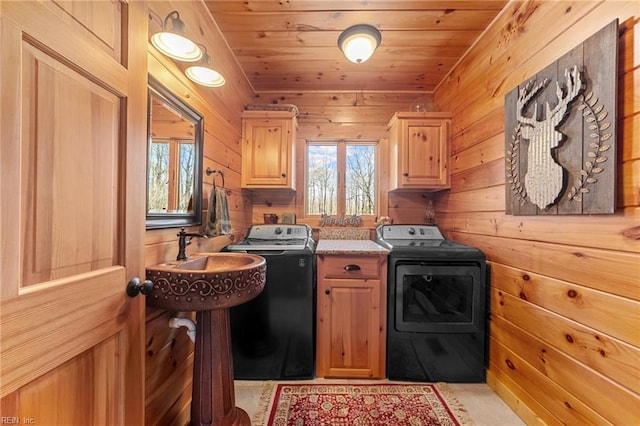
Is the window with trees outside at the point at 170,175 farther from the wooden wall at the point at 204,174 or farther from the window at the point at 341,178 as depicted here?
the window at the point at 341,178

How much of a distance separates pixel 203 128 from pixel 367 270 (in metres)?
1.46

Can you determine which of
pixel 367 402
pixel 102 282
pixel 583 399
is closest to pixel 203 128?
pixel 102 282

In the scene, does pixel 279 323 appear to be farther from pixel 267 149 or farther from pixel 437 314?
pixel 267 149

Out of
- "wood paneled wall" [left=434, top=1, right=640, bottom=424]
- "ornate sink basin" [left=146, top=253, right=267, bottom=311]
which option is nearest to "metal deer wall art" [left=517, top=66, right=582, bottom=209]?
"wood paneled wall" [left=434, top=1, right=640, bottom=424]

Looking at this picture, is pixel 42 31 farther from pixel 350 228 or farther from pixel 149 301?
pixel 350 228

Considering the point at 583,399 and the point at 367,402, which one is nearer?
the point at 583,399

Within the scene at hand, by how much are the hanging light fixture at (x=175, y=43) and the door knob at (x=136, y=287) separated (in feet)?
3.27

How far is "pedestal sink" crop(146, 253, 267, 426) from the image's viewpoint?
1.07m

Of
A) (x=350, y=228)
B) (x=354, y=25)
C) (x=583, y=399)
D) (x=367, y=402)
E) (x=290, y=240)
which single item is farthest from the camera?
(x=350, y=228)

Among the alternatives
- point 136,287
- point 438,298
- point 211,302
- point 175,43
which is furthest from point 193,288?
point 438,298

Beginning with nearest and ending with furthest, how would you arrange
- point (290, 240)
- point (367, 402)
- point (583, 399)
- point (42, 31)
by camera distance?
point (42, 31) → point (583, 399) → point (367, 402) → point (290, 240)

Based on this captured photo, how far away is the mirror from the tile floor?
1.18 meters

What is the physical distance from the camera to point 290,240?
2207 mm

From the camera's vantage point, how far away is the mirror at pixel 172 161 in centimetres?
120
